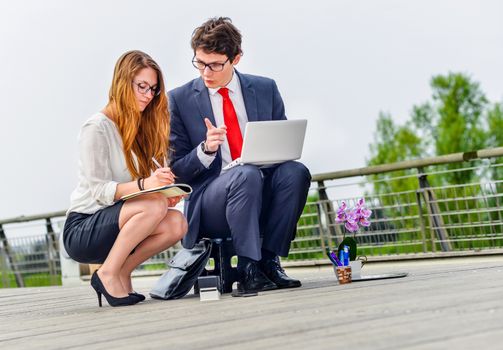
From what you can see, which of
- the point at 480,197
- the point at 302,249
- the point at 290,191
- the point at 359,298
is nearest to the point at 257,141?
the point at 290,191

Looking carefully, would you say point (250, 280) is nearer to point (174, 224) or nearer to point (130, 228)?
point (174, 224)

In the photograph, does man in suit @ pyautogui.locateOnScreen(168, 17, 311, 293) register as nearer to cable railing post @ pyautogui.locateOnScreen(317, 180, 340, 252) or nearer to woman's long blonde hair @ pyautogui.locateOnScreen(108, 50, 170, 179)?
woman's long blonde hair @ pyautogui.locateOnScreen(108, 50, 170, 179)

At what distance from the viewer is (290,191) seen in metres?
5.29

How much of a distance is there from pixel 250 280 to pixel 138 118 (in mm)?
1028

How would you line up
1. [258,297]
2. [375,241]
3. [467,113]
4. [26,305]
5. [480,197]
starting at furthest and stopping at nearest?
[467,113], [375,241], [480,197], [26,305], [258,297]

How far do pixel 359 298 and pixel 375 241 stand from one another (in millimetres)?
5191

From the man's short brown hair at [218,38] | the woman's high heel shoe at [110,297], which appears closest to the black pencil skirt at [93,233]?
the woman's high heel shoe at [110,297]

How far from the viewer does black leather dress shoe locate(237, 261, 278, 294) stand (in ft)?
16.9

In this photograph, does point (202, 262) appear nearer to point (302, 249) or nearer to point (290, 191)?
point (290, 191)

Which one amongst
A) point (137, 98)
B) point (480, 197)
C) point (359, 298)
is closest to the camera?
point (359, 298)

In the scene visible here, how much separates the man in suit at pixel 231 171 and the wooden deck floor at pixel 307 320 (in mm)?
319

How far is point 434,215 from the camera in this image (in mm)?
8875

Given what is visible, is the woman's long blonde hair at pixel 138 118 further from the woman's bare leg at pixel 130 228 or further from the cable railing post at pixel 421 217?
the cable railing post at pixel 421 217

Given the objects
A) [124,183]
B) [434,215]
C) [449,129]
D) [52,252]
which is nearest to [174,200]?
[124,183]
